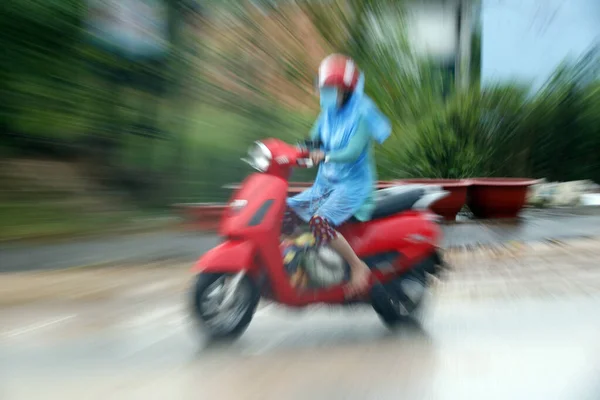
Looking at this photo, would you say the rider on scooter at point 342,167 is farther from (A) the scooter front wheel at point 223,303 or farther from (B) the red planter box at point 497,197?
(B) the red planter box at point 497,197

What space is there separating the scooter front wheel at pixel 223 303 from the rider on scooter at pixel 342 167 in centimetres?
45

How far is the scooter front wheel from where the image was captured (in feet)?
13.6

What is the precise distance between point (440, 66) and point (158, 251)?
7.10m

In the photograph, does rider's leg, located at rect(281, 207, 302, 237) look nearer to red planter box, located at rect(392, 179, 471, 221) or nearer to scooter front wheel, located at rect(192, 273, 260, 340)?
scooter front wheel, located at rect(192, 273, 260, 340)

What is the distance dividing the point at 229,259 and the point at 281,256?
0.35 m

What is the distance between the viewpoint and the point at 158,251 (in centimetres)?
822

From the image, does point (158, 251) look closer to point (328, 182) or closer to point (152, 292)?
point (152, 292)

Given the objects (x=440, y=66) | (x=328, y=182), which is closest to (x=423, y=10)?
(x=440, y=66)

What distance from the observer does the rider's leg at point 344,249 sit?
4.38 m

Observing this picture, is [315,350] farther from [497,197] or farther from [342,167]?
[497,197]

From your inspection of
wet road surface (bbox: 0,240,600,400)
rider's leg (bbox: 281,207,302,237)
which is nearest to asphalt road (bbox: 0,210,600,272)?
wet road surface (bbox: 0,240,600,400)

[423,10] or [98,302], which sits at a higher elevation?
[423,10]

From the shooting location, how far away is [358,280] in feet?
14.6

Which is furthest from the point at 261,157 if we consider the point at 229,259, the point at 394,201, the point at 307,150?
the point at 394,201
